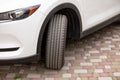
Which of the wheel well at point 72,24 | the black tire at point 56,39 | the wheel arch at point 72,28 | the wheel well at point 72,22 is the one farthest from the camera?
the wheel well at point 72,22

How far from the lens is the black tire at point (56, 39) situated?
338 cm

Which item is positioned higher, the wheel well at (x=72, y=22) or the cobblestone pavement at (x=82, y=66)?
the wheel well at (x=72, y=22)

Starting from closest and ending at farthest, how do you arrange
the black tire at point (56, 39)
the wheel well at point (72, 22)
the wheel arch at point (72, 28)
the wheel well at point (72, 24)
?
the wheel arch at point (72, 28)
the black tire at point (56, 39)
the wheel well at point (72, 24)
the wheel well at point (72, 22)

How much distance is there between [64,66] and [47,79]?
0.40 m

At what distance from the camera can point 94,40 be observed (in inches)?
187

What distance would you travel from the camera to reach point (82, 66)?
3.85 meters

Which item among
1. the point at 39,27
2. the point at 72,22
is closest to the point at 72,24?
the point at 72,22

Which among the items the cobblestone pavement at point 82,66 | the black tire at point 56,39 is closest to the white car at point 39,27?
the black tire at point 56,39

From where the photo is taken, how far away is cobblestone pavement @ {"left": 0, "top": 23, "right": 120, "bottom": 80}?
142 inches

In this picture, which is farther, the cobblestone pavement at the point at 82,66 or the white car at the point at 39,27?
the cobblestone pavement at the point at 82,66

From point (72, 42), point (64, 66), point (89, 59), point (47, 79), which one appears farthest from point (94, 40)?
point (47, 79)

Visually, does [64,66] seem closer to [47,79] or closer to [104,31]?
[47,79]

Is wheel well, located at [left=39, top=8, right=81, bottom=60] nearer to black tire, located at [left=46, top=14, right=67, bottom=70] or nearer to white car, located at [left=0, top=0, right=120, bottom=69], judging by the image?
white car, located at [left=0, top=0, right=120, bottom=69]

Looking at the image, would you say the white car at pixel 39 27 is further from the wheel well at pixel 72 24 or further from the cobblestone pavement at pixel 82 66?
the cobblestone pavement at pixel 82 66
